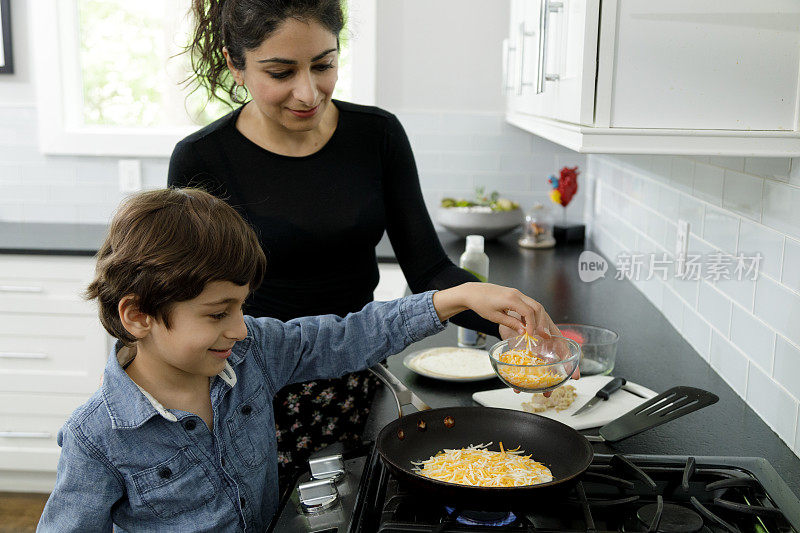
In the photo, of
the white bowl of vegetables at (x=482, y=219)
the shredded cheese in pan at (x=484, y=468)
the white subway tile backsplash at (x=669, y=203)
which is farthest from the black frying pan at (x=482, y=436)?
the white bowl of vegetables at (x=482, y=219)

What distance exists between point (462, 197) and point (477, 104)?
407mm

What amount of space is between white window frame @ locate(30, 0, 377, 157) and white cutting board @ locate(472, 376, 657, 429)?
2.11m

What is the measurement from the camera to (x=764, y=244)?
1426 millimetres

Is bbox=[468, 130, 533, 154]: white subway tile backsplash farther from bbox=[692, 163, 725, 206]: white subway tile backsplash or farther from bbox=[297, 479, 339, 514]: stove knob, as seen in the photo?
bbox=[297, 479, 339, 514]: stove knob

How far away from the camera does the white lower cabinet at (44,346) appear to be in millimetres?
3008

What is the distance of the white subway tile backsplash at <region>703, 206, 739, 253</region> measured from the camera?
5.18 feet

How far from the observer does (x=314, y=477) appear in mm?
1148

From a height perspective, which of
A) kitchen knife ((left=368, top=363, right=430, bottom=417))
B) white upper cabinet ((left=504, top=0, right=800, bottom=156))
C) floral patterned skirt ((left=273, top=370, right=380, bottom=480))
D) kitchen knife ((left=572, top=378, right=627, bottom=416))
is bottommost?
floral patterned skirt ((left=273, top=370, right=380, bottom=480))

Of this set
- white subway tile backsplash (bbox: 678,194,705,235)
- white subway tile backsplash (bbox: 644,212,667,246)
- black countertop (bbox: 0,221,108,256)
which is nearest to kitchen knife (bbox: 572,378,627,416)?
white subway tile backsplash (bbox: 678,194,705,235)

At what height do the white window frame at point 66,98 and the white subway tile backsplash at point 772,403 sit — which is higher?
the white window frame at point 66,98

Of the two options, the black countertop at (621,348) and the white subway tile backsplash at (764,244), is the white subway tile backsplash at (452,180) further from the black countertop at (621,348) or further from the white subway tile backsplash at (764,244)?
the white subway tile backsplash at (764,244)

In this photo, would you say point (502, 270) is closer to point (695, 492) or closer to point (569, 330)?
point (569, 330)

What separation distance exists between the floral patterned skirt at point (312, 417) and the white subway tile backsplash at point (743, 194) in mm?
840

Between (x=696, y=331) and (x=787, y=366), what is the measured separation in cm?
50
